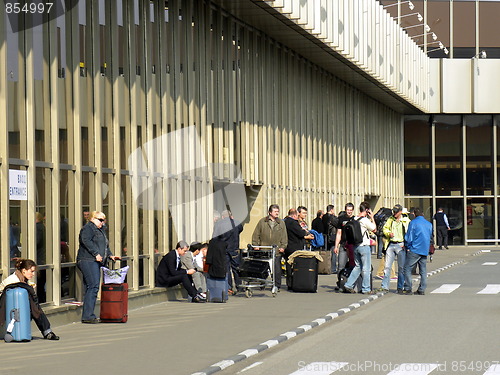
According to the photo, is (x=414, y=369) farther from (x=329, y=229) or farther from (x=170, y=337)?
(x=329, y=229)

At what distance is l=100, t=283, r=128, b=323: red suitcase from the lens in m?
17.0

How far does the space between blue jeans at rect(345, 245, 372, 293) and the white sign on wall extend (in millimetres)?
8518

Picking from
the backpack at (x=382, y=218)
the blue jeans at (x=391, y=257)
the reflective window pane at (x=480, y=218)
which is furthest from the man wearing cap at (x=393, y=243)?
the reflective window pane at (x=480, y=218)

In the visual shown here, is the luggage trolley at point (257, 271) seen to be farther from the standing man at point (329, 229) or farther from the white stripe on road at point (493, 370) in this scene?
the white stripe on road at point (493, 370)

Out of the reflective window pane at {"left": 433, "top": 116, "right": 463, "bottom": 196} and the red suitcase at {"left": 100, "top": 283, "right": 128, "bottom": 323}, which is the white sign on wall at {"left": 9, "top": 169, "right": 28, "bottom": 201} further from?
the reflective window pane at {"left": 433, "top": 116, "right": 463, "bottom": 196}

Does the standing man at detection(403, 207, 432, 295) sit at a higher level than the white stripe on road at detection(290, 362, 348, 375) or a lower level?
higher

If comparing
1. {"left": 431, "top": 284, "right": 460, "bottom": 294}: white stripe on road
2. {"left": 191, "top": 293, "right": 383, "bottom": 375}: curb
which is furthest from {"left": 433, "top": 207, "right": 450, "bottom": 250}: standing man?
{"left": 191, "top": 293, "right": 383, "bottom": 375}: curb

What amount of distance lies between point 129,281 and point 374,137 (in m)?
31.0

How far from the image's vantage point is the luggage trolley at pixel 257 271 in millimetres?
22641

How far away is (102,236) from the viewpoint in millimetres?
17391

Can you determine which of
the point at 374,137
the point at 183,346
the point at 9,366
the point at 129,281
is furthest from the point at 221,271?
the point at 374,137

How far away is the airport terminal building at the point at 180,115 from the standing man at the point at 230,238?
1128 mm

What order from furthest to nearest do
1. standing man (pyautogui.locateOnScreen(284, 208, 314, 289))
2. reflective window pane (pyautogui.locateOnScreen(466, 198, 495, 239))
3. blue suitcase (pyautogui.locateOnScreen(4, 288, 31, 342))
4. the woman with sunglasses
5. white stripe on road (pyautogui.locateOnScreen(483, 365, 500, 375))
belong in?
reflective window pane (pyautogui.locateOnScreen(466, 198, 495, 239))
standing man (pyautogui.locateOnScreen(284, 208, 314, 289))
the woman with sunglasses
blue suitcase (pyautogui.locateOnScreen(4, 288, 31, 342))
white stripe on road (pyautogui.locateOnScreen(483, 365, 500, 375))

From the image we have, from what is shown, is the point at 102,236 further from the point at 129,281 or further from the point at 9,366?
the point at 9,366
